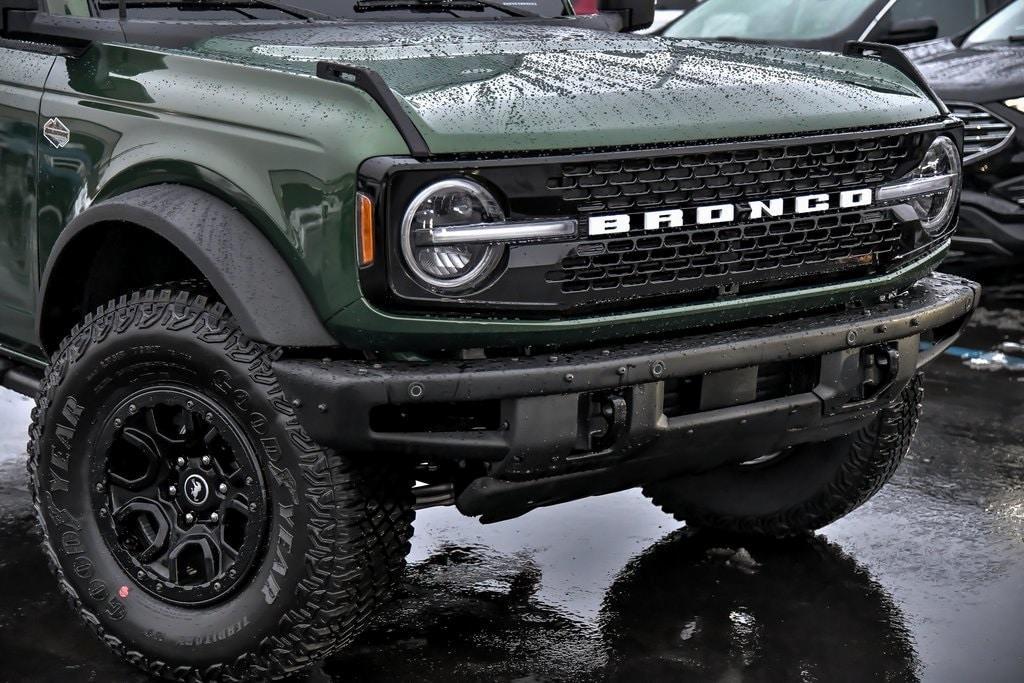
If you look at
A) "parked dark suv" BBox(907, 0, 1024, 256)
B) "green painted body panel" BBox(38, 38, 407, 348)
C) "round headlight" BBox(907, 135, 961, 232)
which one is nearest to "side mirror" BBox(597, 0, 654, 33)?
"round headlight" BBox(907, 135, 961, 232)

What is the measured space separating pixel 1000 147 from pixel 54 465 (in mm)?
5315

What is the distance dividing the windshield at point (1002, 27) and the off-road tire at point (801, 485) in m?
4.48

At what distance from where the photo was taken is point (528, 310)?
2955 millimetres

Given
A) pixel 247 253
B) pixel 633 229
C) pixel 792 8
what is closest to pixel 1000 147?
pixel 792 8

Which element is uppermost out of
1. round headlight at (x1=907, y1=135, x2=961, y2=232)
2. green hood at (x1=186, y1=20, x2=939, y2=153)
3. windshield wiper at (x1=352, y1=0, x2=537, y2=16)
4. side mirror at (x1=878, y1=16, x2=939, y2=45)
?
windshield wiper at (x1=352, y1=0, x2=537, y2=16)

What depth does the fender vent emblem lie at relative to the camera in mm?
3467

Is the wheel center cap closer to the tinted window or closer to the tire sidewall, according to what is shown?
the tire sidewall

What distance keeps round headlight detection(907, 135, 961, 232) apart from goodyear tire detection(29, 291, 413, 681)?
153cm

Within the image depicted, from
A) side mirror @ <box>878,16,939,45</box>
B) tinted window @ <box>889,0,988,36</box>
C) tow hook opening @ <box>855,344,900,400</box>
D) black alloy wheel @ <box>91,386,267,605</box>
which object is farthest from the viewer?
tinted window @ <box>889,0,988,36</box>

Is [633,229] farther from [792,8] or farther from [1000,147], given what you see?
[792,8]

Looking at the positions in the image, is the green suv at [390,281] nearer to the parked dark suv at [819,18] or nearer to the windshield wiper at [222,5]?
the windshield wiper at [222,5]

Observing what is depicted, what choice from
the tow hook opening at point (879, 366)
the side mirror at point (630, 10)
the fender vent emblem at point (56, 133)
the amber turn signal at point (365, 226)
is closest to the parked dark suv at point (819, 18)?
the side mirror at point (630, 10)

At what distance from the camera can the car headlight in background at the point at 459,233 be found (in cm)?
285

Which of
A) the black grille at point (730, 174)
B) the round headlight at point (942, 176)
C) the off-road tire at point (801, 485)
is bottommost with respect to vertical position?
the off-road tire at point (801, 485)
